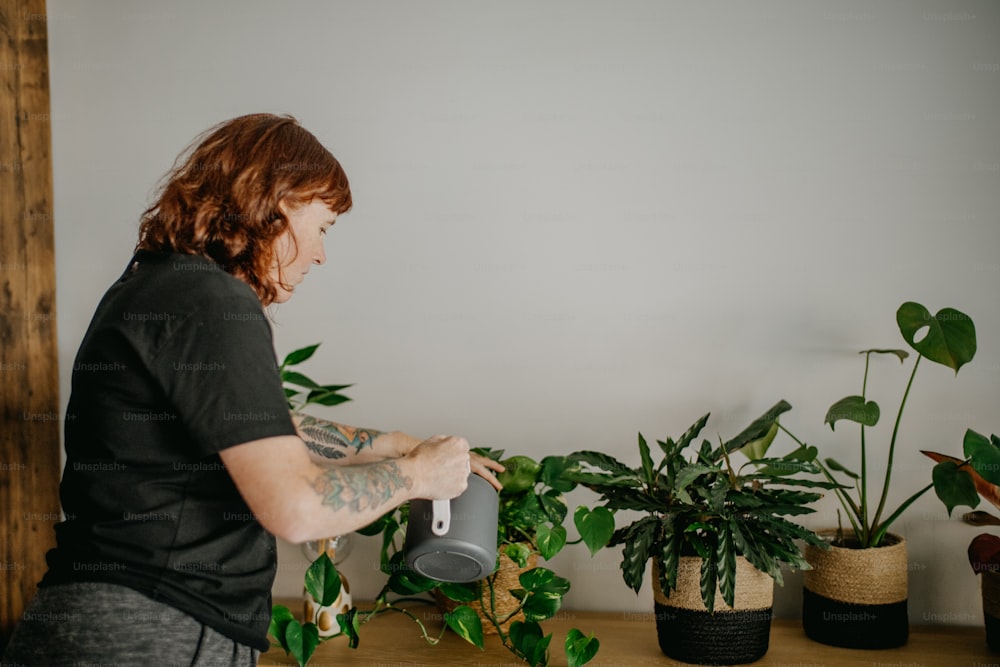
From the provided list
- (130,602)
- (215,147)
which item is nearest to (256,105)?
(215,147)

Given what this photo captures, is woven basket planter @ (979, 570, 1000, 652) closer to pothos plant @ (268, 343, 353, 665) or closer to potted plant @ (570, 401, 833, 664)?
potted plant @ (570, 401, 833, 664)

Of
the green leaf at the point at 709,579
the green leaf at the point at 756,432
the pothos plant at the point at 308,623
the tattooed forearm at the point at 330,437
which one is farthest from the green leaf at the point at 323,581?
the green leaf at the point at 756,432

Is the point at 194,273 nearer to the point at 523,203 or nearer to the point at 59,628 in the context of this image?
the point at 59,628

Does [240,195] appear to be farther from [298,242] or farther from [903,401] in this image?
[903,401]

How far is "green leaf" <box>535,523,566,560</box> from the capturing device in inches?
65.8

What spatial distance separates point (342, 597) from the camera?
1.94 m

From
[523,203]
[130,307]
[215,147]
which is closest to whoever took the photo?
[130,307]

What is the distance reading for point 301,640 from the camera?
5.52ft

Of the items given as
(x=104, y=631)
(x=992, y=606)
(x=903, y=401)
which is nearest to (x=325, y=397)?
(x=104, y=631)

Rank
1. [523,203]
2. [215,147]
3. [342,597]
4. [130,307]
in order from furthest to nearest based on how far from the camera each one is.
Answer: [523,203]
[342,597]
[215,147]
[130,307]

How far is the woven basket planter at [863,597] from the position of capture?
5.78 feet

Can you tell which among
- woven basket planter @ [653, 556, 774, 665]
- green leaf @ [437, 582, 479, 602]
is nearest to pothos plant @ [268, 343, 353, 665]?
green leaf @ [437, 582, 479, 602]

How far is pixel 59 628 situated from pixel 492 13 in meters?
1.74

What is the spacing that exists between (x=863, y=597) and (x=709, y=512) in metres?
0.43
